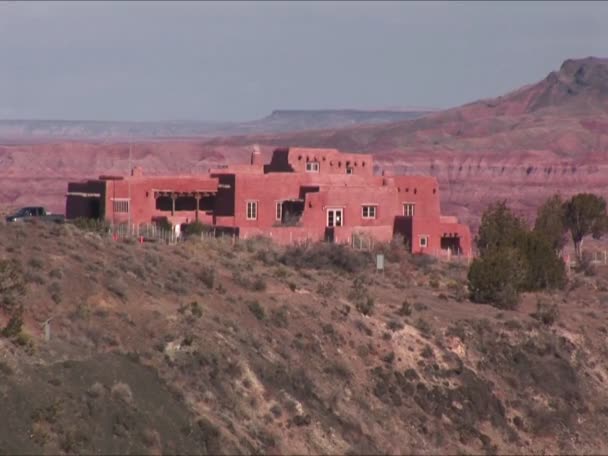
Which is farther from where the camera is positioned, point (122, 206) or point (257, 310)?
point (122, 206)

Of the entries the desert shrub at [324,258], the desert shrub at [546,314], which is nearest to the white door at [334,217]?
the desert shrub at [324,258]

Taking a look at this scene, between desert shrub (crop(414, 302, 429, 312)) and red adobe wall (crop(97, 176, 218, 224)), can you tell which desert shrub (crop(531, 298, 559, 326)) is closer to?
desert shrub (crop(414, 302, 429, 312))

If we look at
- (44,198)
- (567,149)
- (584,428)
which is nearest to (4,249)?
(584,428)

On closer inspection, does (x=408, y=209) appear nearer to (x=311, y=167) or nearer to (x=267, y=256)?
(x=311, y=167)

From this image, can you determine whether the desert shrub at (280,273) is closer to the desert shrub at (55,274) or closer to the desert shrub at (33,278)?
the desert shrub at (55,274)

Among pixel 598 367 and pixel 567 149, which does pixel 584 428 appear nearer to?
pixel 598 367

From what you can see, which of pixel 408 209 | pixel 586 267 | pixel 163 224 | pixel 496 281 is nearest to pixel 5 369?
pixel 496 281
